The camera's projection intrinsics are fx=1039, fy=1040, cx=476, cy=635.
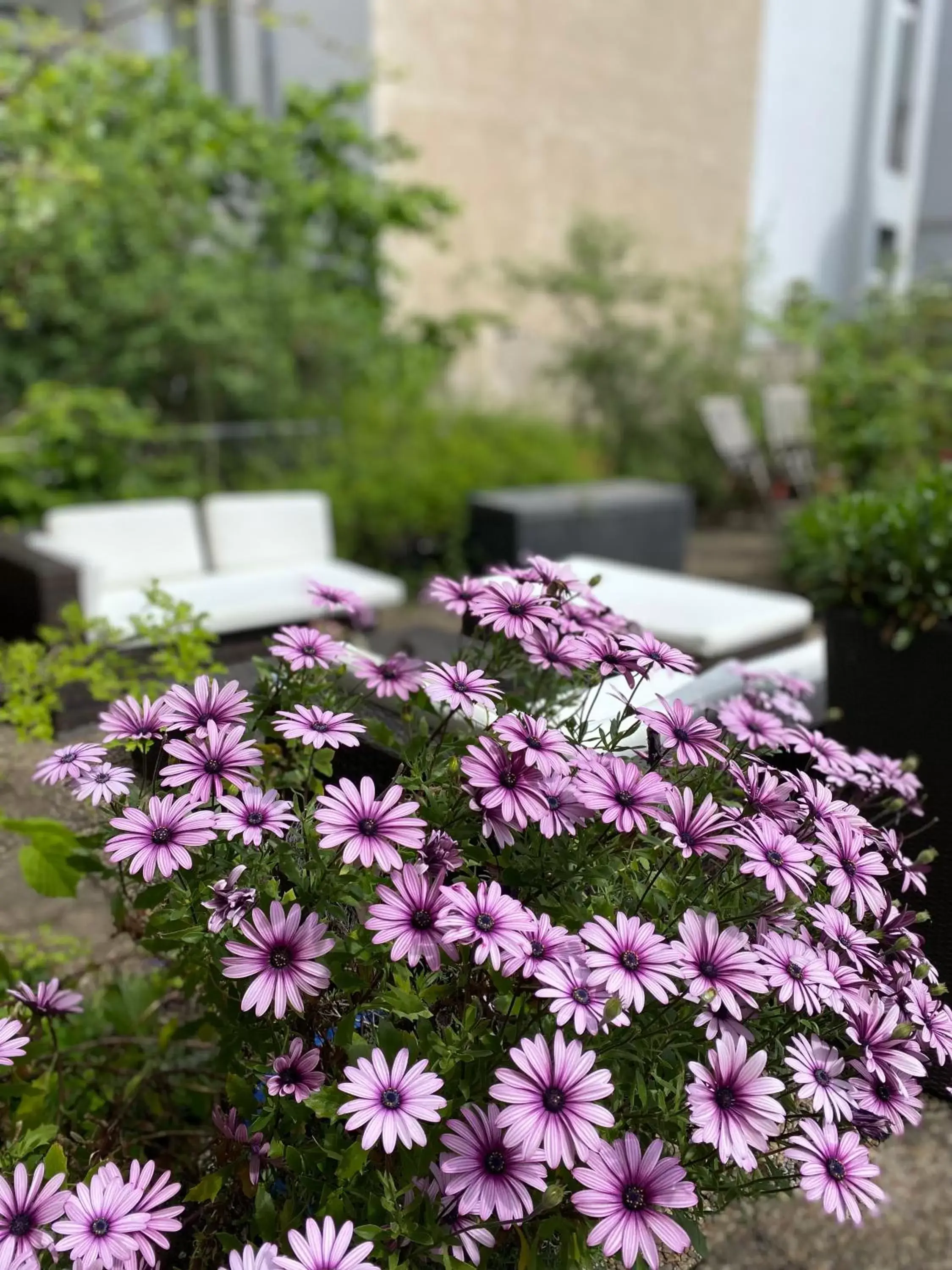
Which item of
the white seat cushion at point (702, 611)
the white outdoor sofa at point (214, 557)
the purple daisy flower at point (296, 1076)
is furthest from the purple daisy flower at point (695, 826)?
the white outdoor sofa at point (214, 557)

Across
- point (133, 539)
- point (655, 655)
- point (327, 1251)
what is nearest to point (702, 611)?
point (133, 539)

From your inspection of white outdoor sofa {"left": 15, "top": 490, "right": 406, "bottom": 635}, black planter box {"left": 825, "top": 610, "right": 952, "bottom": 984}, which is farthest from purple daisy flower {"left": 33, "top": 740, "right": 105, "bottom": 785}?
white outdoor sofa {"left": 15, "top": 490, "right": 406, "bottom": 635}

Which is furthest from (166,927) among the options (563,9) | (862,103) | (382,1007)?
(862,103)

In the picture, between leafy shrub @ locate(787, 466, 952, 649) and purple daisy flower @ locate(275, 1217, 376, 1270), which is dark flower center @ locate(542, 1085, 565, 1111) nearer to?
purple daisy flower @ locate(275, 1217, 376, 1270)

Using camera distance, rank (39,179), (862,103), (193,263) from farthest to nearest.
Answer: (862,103) < (193,263) < (39,179)

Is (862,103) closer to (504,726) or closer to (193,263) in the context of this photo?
(193,263)

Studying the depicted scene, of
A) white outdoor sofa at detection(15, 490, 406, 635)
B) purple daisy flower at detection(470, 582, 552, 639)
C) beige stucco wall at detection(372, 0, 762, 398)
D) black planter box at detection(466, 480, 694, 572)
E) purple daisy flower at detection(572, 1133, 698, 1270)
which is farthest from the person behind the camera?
beige stucco wall at detection(372, 0, 762, 398)
